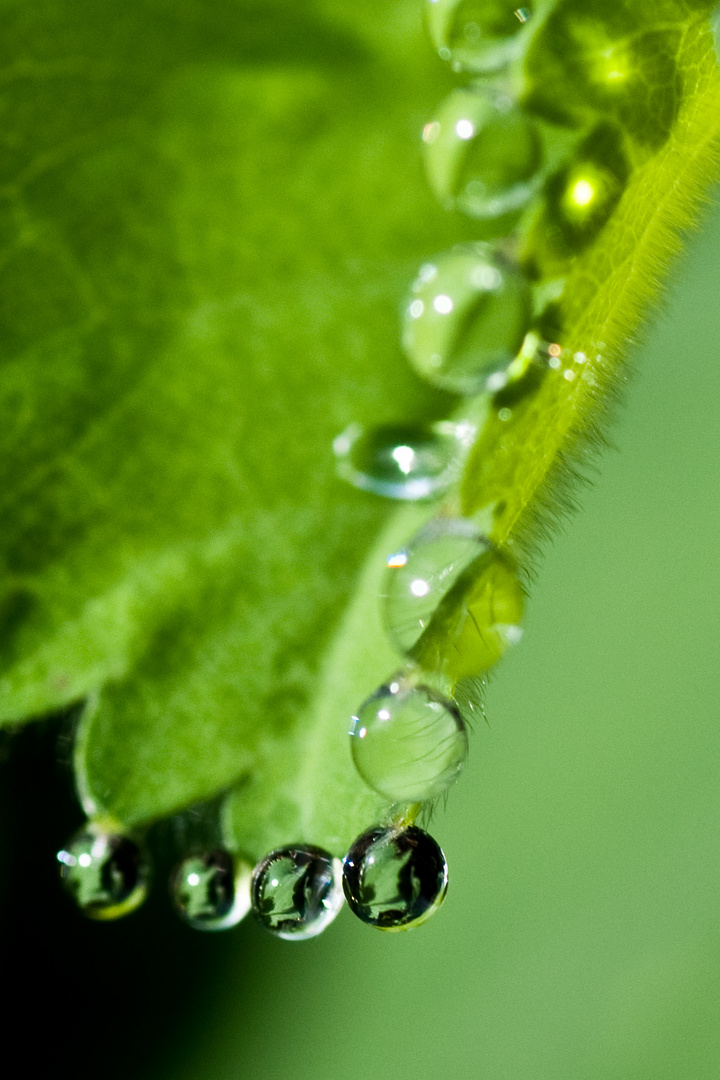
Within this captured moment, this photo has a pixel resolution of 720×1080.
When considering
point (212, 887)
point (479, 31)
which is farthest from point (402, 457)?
point (212, 887)

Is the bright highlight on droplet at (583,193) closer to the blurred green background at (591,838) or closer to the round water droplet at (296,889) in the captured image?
the round water droplet at (296,889)

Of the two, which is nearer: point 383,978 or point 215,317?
point 215,317

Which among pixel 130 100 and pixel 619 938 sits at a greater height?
pixel 130 100

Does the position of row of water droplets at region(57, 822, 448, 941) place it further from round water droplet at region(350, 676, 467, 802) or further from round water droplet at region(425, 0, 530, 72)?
round water droplet at region(425, 0, 530, 72)

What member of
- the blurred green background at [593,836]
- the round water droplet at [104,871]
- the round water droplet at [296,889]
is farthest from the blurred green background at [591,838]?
the round water droplet at [296,889]

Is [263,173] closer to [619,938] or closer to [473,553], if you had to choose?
[473,553]

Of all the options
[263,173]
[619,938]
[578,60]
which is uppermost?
[263,173]

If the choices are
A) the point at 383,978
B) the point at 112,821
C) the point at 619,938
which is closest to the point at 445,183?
the point at 112,821

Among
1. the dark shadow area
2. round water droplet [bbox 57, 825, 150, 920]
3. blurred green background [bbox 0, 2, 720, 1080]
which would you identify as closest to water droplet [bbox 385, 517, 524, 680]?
round water droplet [bbox 57, 825, 150, 920]
